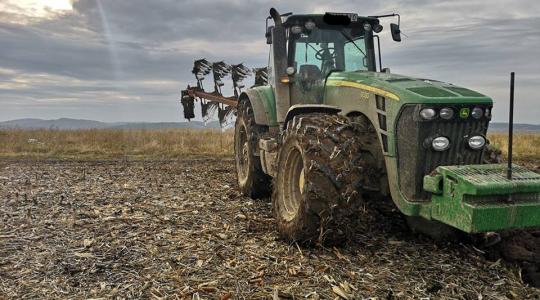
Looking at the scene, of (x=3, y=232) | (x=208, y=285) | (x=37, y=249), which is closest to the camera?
(x=208, y=285)

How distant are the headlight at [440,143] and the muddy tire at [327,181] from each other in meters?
0.74

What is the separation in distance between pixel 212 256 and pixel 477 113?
9.92 feet

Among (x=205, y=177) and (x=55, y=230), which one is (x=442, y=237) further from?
(x=205, y=177)

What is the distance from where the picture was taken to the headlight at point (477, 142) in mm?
5094

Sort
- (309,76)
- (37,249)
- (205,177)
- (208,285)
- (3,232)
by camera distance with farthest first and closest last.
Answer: (205,177) → (309,76) → (3,232) → (37,249) → (208,285)

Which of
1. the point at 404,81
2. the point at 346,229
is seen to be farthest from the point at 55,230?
the point at 404,81

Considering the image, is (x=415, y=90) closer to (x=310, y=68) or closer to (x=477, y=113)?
(x=477, y=113)

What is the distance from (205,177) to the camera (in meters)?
10.9

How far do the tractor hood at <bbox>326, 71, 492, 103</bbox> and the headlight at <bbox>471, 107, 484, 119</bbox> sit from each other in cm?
8

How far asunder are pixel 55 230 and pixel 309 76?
3.84m

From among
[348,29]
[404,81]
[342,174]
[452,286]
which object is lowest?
[452,286]

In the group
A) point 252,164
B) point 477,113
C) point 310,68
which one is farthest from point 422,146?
point 252,164

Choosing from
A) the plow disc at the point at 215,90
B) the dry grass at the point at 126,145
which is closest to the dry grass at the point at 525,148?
the dry grass at the point at 126,145

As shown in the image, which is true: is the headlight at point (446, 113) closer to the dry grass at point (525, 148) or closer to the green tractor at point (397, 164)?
the green tractor at point (397, 164)
